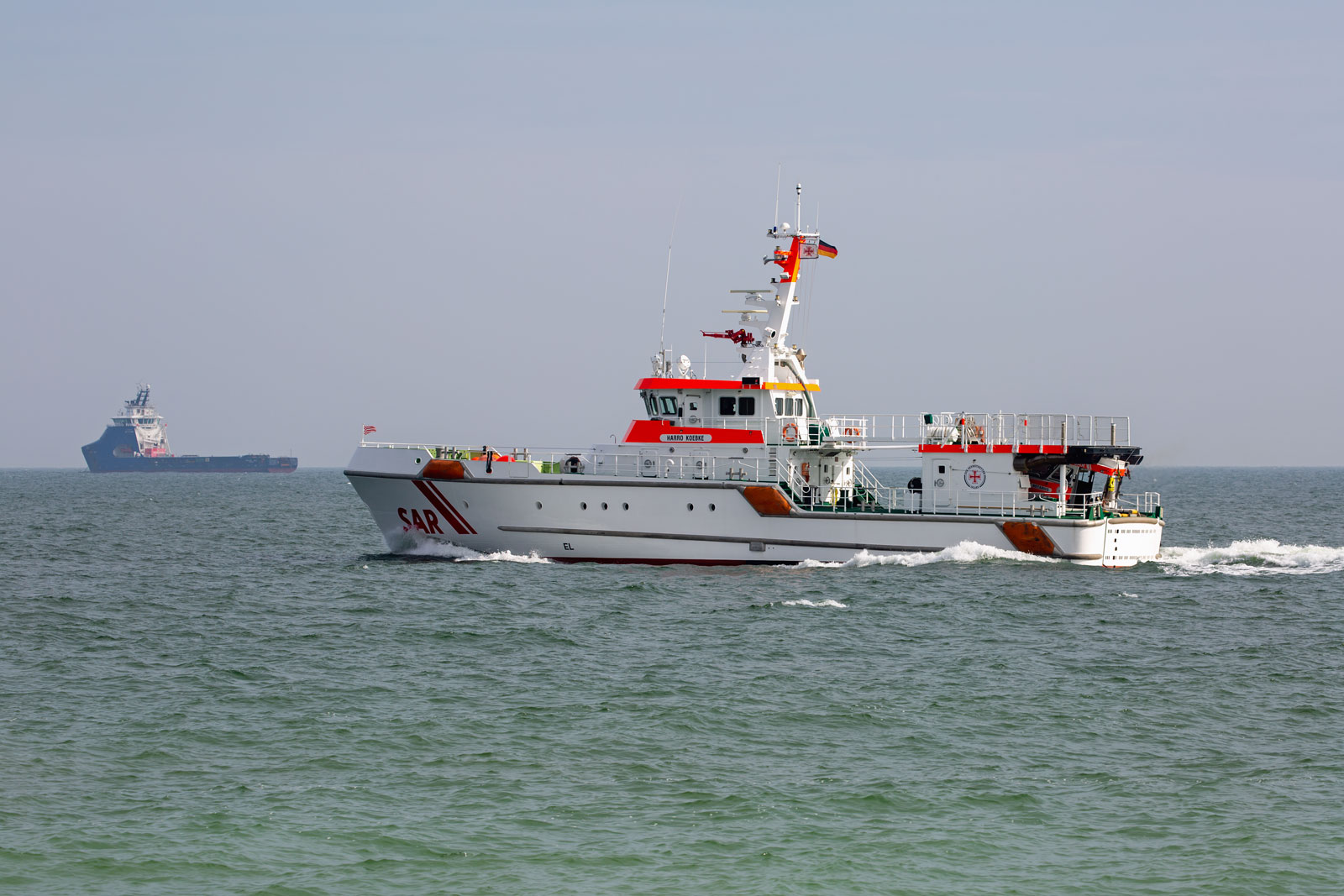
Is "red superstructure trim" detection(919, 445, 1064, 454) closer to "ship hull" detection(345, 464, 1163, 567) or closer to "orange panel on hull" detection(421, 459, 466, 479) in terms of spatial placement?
"ship hull" detection(345, 464, 1163, 567)

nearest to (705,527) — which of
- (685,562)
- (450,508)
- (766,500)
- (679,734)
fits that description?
(685,562)

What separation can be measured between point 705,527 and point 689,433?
271cm

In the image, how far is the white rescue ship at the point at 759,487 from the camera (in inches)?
1155

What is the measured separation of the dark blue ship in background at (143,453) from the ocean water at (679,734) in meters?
174

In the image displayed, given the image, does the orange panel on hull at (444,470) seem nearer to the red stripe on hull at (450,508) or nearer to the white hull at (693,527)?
the white hull at (693,527)

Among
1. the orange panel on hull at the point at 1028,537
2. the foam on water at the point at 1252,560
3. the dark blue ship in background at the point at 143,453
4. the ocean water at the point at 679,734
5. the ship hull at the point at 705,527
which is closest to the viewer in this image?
the ocean water at the point at 679,734

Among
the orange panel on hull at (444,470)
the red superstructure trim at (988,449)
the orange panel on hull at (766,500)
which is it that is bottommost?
the orange panel on hull at (766,500)

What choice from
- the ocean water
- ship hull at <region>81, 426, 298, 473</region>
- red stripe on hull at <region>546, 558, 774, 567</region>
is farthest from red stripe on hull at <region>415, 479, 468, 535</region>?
ship hull at <region>81, 426, 298, 473</region>

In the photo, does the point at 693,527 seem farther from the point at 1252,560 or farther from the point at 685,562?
the point at 1252,560

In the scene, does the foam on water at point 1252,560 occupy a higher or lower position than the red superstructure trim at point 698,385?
lower

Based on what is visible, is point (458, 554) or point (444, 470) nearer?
point (444, 470)

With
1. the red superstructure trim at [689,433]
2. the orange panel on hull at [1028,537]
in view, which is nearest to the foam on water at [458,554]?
the red superstructure trim at [689,433]

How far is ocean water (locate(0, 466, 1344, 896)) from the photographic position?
37.6 feet

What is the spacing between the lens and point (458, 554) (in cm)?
3092
